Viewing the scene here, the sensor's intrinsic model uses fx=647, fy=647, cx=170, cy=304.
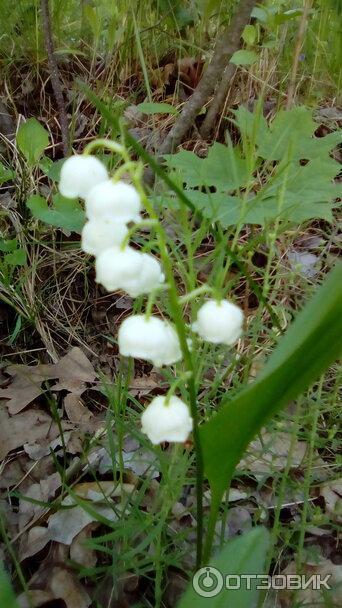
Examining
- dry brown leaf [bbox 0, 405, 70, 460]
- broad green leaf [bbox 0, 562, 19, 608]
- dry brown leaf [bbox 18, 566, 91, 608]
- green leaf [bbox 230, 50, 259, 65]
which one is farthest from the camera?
green leaf [bbox 230, 50, 259, 65]

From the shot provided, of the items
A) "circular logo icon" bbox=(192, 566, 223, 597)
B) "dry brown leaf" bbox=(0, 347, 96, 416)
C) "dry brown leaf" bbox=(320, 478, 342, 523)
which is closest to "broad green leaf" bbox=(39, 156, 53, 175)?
"dry brown leaf" bbox=(0, 347, 96, 416)

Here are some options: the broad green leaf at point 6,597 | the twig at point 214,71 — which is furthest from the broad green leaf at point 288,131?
the broad green leaf at point 6,597

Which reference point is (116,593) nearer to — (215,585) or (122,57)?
(215,585)

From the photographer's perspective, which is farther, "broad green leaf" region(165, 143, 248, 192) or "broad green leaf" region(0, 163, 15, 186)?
"broad green leaf" region(0, 163, 15, 186)

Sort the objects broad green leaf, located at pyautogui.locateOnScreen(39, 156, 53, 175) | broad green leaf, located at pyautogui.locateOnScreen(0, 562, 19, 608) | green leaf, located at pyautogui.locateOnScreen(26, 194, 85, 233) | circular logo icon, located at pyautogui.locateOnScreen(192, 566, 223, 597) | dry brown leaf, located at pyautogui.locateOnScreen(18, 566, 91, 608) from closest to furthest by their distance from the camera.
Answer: broad green leaf, located at pyautogui.locateOnScreen(0, 562, 19, 608) → circular logo icon, located at pyautogui.locateOnScreen(192, 566, 223, 597) → dry brown leaf, located at pyautogui.locateOnScreen(18, 566, 91, 608) → green leaf, located at pyautogui.locateOnScreen(26, 194, 85, 233) → broad green leaf, located at pyautogui.locateOnScreen(39, 156, 53, 175)

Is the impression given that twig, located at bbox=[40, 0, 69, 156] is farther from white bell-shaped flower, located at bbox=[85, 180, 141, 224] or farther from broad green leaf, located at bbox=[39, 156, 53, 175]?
white bell-shaped flower, located at bbox=[85, 180, 141, 224]

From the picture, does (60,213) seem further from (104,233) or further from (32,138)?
(104,233)

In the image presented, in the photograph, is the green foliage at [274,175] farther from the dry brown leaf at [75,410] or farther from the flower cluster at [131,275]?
the flower cluster at [131,275]
